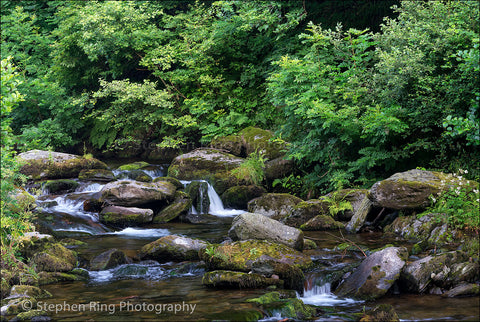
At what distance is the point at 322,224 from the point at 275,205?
1.83 metres

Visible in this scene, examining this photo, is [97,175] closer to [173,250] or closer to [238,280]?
[173,250]

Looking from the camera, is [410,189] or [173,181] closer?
[410,189]

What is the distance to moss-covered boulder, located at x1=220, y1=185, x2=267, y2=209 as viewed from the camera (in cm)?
1388

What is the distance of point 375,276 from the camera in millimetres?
6570

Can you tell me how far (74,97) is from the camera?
21438 mm

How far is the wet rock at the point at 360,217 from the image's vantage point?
10268 millimetres

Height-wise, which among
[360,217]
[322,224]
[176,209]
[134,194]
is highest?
[134,194]

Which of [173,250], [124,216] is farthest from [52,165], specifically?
[173,250]

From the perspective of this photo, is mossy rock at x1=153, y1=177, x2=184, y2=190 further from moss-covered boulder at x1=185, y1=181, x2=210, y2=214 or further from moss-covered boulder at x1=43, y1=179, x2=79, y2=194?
moss-covered boulder at x1=43, y1=179, x2=79, y2=194

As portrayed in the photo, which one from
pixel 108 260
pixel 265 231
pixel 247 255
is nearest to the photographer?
pixel 247 255

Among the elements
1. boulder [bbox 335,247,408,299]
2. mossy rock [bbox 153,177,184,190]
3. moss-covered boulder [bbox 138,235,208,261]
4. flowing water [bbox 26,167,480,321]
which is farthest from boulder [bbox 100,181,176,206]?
boulder [bbox 335,247,408,299]

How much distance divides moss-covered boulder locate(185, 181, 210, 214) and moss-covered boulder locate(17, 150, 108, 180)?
444 centimetres

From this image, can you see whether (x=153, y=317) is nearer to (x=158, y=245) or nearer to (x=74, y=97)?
(x=158, y=245)

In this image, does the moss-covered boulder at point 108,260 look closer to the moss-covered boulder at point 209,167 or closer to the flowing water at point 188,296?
the flowing water at point 188,296
